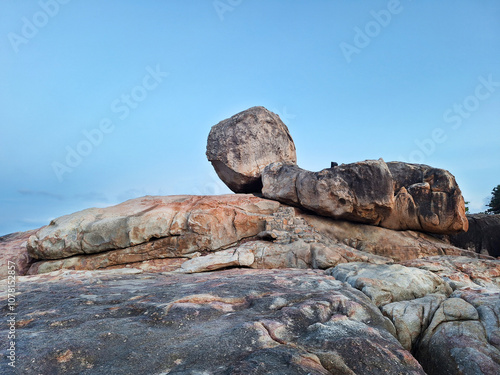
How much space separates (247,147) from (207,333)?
12220mm

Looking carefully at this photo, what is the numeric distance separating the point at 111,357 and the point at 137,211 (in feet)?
33.3

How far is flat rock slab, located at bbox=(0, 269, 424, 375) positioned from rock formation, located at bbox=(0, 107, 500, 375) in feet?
0.07

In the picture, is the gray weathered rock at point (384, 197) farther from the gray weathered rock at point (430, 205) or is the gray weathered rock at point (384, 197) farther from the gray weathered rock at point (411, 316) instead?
the gray weathered rock at point (411, 316)

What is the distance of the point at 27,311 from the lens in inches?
198

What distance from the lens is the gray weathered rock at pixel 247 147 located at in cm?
1559

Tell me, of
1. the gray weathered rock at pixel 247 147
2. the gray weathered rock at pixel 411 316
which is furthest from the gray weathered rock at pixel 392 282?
the gray weathered rock at pixel 247 147

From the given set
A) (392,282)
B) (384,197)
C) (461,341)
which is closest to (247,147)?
(384,197)

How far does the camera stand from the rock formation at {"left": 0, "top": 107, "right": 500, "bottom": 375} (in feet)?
11.8

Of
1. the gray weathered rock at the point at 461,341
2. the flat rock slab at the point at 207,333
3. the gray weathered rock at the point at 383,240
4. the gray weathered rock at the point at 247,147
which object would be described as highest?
the gray weathered rock at the point at 247,147

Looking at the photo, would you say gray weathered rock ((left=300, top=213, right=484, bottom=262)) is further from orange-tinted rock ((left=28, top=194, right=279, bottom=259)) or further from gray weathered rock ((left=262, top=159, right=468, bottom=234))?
orange-tinted rock ((left=28, top=194, right=279, bottom=259))

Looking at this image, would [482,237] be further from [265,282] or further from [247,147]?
[265,282]

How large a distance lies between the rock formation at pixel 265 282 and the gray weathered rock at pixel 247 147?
0.07m

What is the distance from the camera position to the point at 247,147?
15.6 metres

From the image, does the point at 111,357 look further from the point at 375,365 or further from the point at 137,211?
the point at 137,211
